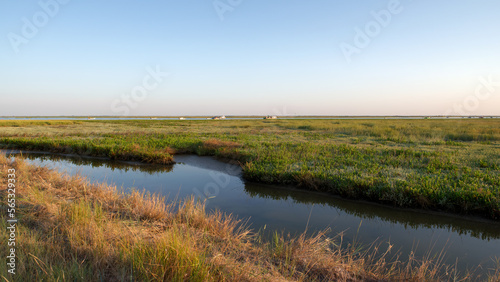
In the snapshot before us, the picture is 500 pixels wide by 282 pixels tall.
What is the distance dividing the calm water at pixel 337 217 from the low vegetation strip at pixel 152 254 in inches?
49.4

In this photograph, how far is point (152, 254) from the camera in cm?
330

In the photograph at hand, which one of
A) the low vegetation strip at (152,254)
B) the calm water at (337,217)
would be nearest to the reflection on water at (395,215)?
the calm water at (337,217)

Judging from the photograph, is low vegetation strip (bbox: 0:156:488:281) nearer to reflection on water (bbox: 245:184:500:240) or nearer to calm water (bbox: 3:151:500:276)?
calm water (bbox: 3:151:500:276)

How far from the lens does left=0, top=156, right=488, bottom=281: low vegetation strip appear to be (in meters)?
3.07

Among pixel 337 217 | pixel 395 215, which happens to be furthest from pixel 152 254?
pixel 395 215

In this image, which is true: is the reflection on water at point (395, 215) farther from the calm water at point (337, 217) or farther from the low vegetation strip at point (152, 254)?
the low vegetation strip at point (152, 254)

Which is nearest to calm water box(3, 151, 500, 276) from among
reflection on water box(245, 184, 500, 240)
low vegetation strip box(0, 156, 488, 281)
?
reflection on water box(245, 184, 500, 240)

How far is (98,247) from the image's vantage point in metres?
3.65

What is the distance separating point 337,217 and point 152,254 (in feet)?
19.1

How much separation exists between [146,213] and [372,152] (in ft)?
42.2

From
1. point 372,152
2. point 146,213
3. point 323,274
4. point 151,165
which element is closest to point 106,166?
point 151,165

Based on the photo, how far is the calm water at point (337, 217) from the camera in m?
5.87

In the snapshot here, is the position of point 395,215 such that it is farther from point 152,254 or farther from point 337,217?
point 152,254

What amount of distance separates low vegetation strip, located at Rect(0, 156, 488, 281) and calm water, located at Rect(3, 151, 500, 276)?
1255 millimetres
